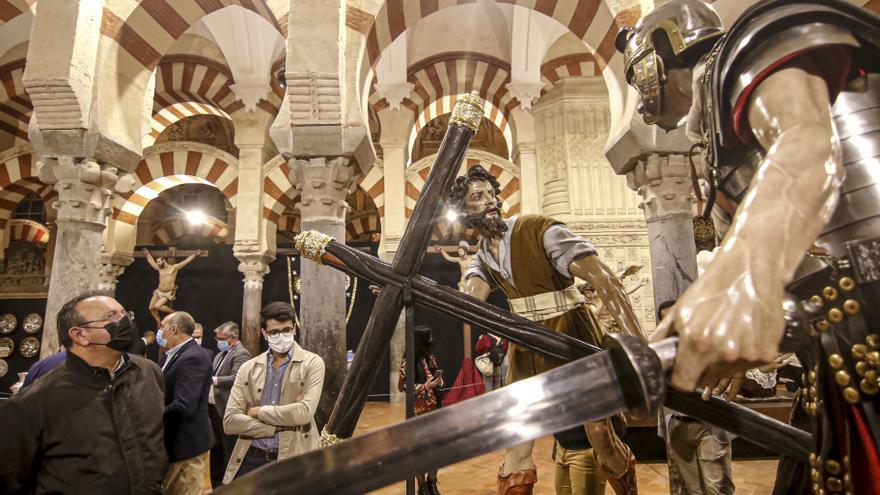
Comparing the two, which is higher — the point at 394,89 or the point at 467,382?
the point at 394,89

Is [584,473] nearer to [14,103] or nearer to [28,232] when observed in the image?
[14,103]

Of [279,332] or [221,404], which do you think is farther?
[221,404]

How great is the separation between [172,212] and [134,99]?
11493mm

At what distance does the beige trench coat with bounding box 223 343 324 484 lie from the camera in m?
2.62

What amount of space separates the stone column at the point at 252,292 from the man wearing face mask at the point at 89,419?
732 cm

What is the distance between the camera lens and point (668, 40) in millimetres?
1077

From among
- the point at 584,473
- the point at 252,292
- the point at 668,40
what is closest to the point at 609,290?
the point at 584,473

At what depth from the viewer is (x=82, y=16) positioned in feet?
13.7

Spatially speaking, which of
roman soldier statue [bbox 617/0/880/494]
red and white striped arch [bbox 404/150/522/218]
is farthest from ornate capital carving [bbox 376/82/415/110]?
roman soldier statue [bbox 617/0/880/494]

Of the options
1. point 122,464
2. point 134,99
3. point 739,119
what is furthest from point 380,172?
point 739,119

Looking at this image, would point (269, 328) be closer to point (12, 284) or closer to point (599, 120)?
point (599, 120)

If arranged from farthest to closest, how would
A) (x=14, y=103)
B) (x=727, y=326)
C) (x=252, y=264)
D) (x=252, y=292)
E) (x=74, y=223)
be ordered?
(x=14, y=103) → (x=252, y=292) → (x=252, y=264) → (x=74, y=223) → (x=727, y=326)

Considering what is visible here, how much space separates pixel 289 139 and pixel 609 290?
3.08m

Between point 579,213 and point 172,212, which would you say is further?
point 172,212
